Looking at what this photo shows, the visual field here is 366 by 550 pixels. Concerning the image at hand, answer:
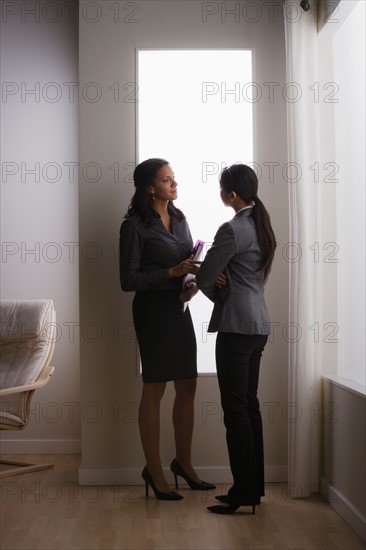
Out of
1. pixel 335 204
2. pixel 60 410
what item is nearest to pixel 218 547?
pixel 335 204

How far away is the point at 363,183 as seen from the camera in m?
3.47

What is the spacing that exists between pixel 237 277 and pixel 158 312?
54 cm

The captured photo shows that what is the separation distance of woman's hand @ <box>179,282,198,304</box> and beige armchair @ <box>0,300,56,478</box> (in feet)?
3.59

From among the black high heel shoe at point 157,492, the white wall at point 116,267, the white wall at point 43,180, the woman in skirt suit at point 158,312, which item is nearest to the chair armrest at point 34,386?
the white wall at point 116,267

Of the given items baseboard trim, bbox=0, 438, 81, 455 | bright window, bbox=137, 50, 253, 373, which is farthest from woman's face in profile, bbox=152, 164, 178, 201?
baseboard trim, bbox=0, 438, 81, 455

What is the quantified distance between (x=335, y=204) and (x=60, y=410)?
2328mm

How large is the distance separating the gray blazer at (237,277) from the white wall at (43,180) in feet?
6.13

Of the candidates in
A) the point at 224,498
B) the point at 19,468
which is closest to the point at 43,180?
the point at 19,468

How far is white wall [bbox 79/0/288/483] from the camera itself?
4.04 metres

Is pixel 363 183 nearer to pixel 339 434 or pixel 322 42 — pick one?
pixel 322 42

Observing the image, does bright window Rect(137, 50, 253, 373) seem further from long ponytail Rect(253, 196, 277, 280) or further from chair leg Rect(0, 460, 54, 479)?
chair leg Rect(0, 460, 54, 479)

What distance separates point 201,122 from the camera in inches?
162

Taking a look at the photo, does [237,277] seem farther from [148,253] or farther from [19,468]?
[19,468]

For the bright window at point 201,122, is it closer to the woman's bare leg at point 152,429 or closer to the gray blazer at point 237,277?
the woman's bare leg at point 152,429
